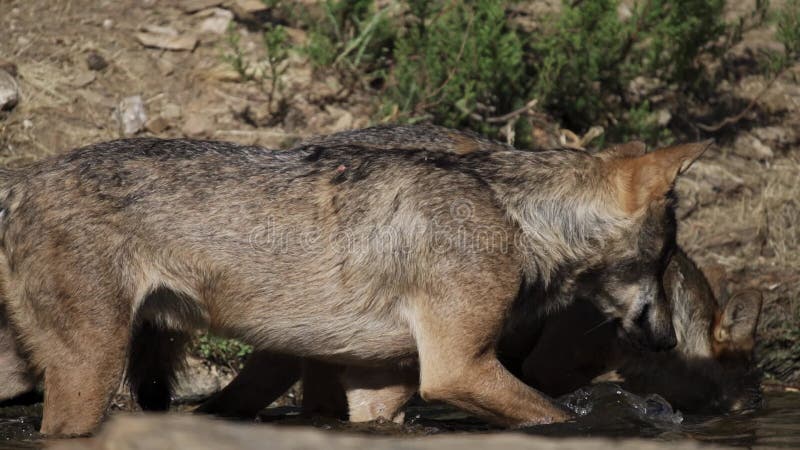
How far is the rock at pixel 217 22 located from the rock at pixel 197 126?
1.06 meters

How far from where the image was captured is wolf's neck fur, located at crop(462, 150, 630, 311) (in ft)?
21.4

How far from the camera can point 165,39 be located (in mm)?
9906

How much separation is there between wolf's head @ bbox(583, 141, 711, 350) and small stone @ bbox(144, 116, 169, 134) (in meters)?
3.71

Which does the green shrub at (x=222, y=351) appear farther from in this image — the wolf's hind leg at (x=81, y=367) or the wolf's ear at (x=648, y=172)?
the wolf's ear at (x=648, y=172)

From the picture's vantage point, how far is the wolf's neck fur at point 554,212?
6.52 m

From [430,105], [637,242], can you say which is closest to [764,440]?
[637,242]

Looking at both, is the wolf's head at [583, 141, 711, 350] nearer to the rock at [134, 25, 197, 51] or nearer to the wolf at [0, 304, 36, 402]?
the wolf at [0, 304, 36, 402]

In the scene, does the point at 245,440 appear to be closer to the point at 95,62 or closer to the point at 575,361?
the point at 575,361

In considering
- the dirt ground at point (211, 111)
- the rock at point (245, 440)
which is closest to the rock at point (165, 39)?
the dirt ground at point (211, 111)

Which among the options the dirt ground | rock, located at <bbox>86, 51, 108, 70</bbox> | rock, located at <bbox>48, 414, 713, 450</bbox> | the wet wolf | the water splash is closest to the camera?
rock, located at <bbox>48, 414, 713, 450</bbox>

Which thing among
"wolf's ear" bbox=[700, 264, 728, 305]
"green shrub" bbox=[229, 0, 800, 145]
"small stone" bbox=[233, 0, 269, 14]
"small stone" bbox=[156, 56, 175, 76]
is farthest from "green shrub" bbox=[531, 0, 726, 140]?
"small stone" bbox=[156, 56, 175, 76]

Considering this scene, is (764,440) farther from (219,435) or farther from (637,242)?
(219,435)

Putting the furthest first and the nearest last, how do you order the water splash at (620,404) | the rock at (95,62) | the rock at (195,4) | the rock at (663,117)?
1. the rock at (663,117)
2. the rock at (195,4)
3. the rock at (95,62)
4. the water splash at (620,404)

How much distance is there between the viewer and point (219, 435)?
138 inches
